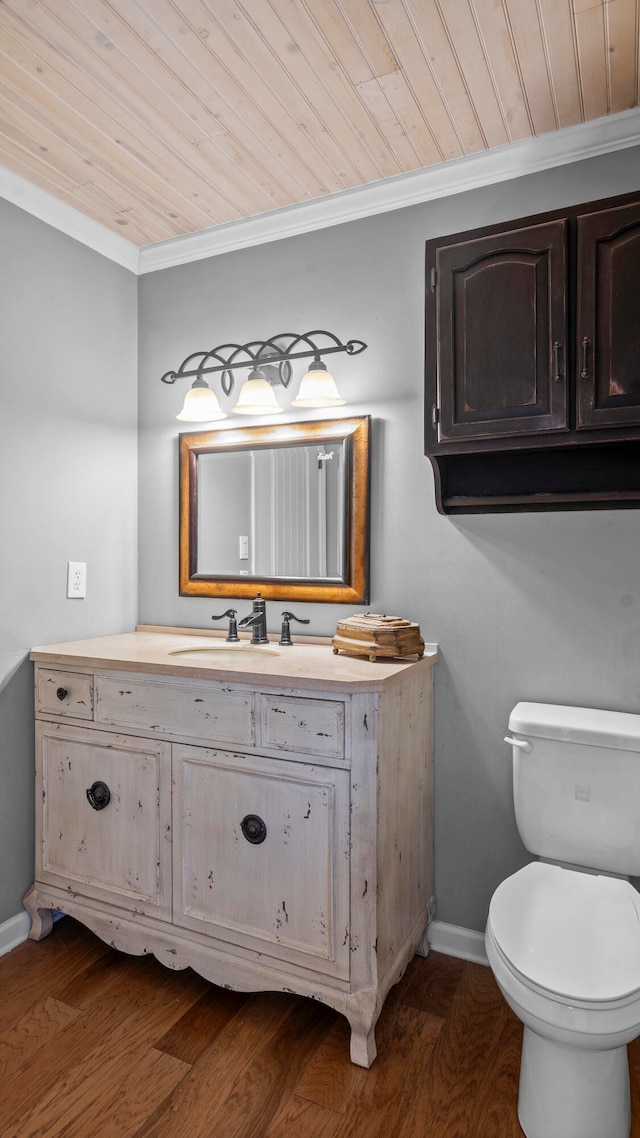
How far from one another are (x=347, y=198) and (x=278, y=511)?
108 centimetres

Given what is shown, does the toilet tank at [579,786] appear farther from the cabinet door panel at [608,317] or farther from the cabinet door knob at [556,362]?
the cabinet door knob at [556,362]

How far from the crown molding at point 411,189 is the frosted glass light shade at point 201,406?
1.86ft

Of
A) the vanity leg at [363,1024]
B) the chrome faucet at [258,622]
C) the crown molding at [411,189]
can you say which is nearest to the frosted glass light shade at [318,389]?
the crown molding at [411,189]

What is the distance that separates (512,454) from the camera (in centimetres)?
195

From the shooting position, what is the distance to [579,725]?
5.63ft

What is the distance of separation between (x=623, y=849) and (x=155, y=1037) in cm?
130

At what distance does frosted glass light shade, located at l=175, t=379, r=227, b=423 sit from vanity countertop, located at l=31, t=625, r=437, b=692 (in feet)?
2.61

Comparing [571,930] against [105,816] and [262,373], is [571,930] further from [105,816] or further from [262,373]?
[262,373]

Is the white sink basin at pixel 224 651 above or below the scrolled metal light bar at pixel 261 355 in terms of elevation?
below

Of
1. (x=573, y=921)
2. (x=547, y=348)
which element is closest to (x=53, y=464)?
(x=547, y=348)

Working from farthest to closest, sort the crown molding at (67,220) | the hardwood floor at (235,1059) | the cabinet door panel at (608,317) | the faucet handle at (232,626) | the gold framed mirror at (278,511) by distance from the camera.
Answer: the faucet handle at (232,626), the gold framed mirror at (278,511), the crown molding at (67,220), the cabinet door panel at (608,317), the hardwood floor at (235,1059)

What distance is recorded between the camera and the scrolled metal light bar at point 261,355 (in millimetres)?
2234

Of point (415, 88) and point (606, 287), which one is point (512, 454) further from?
point (415, 88)

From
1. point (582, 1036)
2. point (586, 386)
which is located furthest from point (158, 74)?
point (582, 1036)
